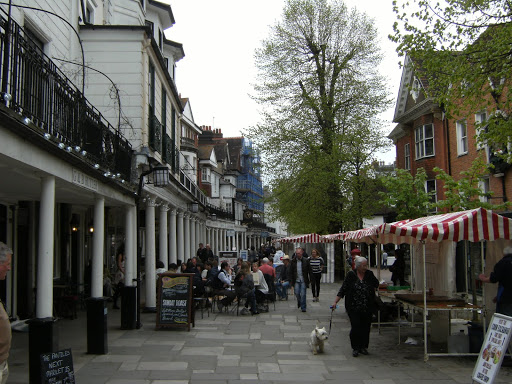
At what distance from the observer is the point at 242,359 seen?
9.27m

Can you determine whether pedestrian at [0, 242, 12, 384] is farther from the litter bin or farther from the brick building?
the brick building

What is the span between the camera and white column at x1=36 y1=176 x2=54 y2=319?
7715mm

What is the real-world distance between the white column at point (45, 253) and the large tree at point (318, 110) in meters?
20.7

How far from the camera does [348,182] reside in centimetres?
2841

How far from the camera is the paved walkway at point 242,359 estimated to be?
26.0ft

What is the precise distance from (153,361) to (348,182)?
20.8 m

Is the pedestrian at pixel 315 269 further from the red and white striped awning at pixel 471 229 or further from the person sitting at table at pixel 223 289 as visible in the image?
the red and white striped awning at pixel 471 229

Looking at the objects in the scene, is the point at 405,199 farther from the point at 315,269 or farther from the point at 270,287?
the point at 270,287

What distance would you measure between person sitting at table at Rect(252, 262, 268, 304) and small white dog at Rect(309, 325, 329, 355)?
21.3 ft

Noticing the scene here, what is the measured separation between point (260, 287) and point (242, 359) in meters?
7.11

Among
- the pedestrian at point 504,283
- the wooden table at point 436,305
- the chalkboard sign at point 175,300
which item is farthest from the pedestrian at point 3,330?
the chalkboard sign at point 175,300

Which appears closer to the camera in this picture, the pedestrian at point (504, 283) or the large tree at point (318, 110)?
the pedestrian at point (504, 283)

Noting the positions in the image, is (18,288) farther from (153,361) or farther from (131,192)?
(153,361)

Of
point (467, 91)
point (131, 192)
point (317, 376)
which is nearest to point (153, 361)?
point (317, 376)
